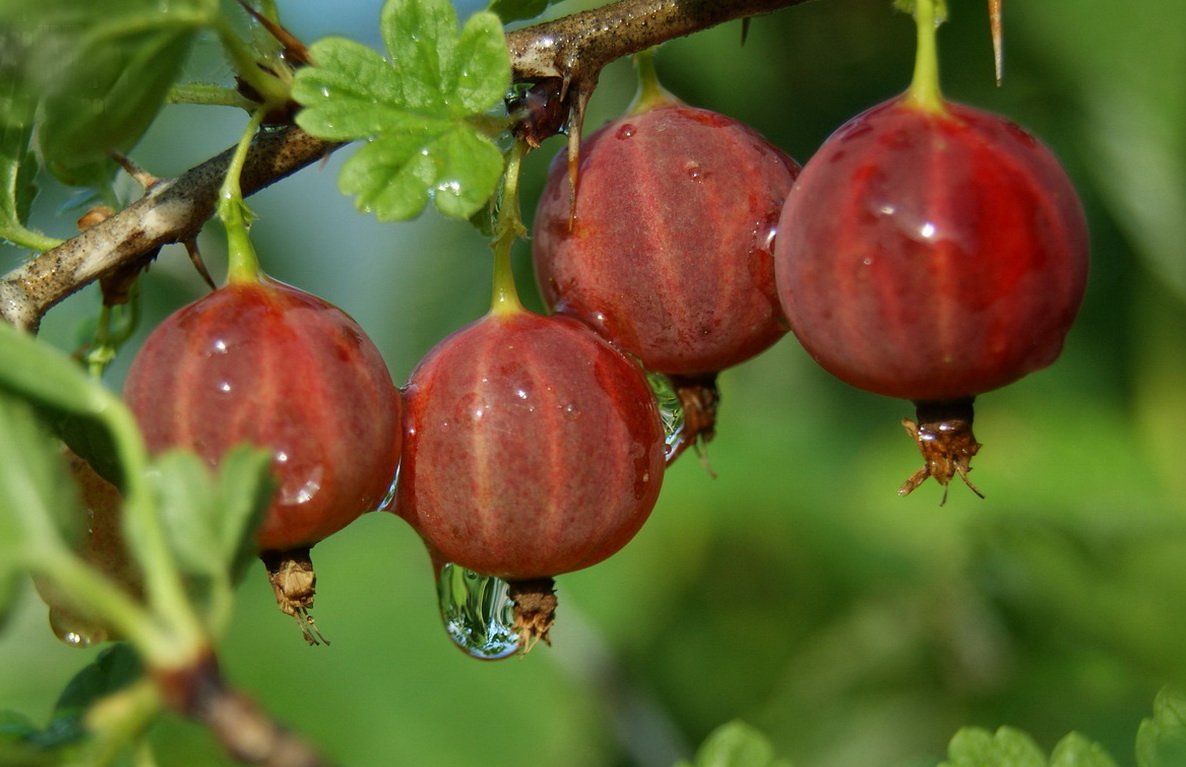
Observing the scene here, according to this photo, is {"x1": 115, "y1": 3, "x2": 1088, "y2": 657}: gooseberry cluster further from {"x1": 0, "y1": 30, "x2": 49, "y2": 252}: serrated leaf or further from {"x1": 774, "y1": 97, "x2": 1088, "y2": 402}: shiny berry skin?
{"x1": 0, "y1": 30, "x2": 49, "y2": 252}: serrated leaf

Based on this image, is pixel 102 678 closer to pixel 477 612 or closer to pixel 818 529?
pixel 477 612

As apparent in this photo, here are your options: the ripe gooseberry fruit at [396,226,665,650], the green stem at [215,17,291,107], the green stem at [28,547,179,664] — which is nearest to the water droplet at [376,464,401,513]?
the ripe gooseberry fruit at [396,226,665,650]

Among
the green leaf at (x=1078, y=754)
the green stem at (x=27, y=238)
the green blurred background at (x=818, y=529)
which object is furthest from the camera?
the green blurred background at (x=818, y=529)

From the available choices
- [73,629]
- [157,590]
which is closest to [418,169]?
[157,590]

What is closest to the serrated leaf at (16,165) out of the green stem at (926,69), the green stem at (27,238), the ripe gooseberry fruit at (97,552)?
the green stem at (27,238)

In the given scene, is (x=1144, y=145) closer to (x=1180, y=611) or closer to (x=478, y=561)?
(x=1180, y=611)

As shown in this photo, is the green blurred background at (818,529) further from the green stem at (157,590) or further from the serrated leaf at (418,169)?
the green stem at (157,590)

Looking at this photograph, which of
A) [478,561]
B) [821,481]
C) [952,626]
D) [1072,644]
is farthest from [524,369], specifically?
[821,481]
